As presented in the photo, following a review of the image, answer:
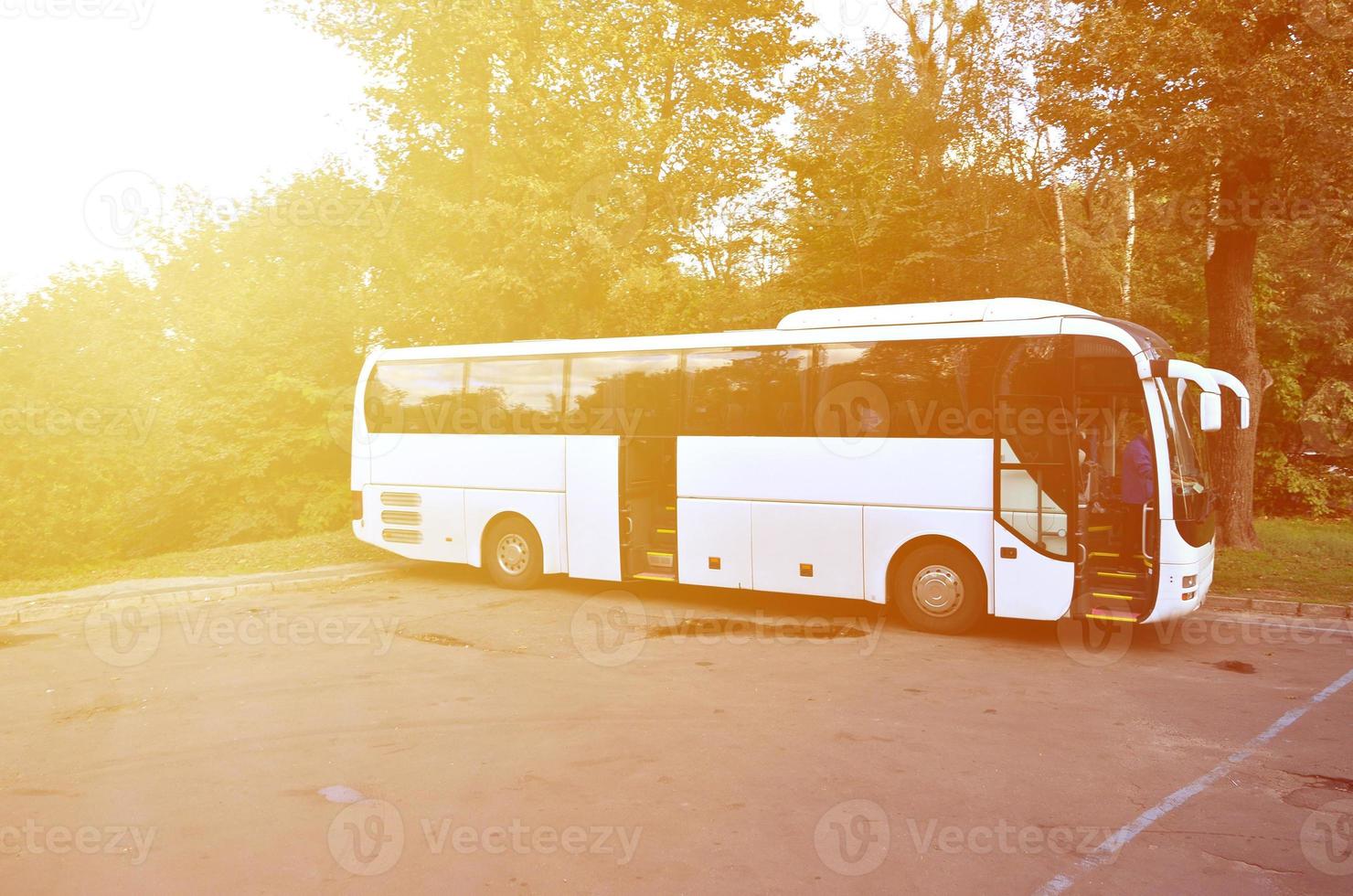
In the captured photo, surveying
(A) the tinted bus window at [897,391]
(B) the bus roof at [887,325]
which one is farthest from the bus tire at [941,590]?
(B) the bus roof at [887,325]

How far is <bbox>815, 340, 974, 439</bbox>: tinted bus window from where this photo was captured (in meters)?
10.5

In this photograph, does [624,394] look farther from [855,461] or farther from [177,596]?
[177,596]

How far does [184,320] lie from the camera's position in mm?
24391

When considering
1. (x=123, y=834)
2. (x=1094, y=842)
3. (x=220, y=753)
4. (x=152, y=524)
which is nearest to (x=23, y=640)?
(x=220, y=753)

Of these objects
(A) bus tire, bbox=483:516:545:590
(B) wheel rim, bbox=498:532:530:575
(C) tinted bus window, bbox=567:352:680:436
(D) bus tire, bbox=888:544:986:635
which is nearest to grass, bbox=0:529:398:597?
(A) bus tire, bbox=483:516:545:590

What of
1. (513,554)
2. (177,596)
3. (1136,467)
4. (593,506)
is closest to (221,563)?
(177,596)

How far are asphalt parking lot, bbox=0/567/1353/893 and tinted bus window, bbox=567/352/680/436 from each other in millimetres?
2703

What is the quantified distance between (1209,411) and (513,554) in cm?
849

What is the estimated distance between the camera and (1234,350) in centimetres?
1470

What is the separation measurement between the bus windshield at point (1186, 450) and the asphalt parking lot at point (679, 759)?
138 centimetres

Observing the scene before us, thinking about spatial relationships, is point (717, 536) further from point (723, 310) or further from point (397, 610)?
point (723, 310)

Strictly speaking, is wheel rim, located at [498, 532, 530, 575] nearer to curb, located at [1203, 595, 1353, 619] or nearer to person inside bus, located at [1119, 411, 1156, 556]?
person inside bus, located at [1119, 411, 1156, 556]

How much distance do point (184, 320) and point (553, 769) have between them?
21.5 m

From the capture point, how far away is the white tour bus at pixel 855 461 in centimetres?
990
